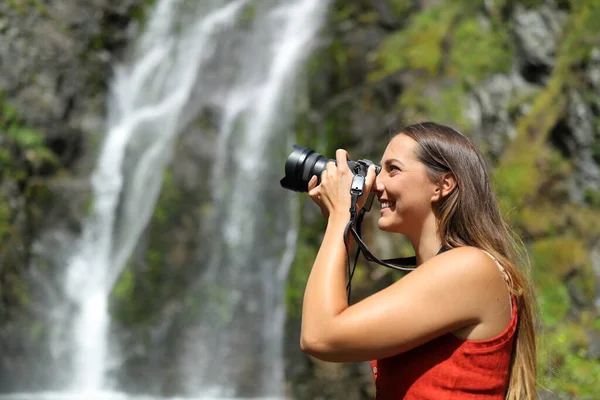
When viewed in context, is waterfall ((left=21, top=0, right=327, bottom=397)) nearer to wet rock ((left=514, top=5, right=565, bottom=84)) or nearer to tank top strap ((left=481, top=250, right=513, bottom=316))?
wet rock ((left=514, top=5, right=565, bottom=84))

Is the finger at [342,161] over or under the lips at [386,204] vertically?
over

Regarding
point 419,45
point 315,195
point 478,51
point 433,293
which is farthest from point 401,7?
point 433,293

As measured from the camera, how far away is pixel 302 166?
1.88 meters

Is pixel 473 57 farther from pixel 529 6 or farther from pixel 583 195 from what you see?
pixel 583 195

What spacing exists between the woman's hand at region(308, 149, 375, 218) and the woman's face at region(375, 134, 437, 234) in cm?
4

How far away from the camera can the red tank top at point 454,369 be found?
1482 mm

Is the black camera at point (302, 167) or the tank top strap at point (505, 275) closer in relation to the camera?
the tank top strap at point (505, 275)

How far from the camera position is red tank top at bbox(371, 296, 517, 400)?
1.48 meters

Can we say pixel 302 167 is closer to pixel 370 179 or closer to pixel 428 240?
pixel 370 179

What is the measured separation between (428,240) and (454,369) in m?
0.34

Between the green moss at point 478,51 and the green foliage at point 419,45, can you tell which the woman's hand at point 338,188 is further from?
the green foliage at point 419,45

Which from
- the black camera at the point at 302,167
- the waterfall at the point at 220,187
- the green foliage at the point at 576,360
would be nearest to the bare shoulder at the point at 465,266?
the black camera at the point at 302,167

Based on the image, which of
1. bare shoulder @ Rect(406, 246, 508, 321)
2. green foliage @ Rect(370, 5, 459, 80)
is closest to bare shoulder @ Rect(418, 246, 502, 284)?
bare shoulder @ Rect(406, 246, 508, 321)

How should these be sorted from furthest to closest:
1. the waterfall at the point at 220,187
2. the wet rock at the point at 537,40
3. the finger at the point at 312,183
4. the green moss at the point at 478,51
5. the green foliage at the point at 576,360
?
the waterfall at the point at 220,187 → the green moss at the point at 478,51 → the wet rock at the point at 537,40 → the green foliage at the point at 576,360 → the finger at the point at 312,183
